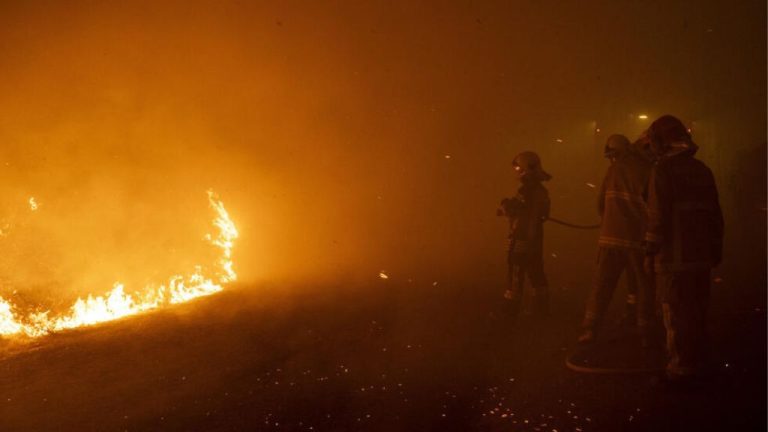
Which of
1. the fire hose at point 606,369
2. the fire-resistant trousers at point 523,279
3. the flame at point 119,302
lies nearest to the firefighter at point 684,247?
the fire hose at point 606,369

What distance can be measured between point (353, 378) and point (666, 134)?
334 cm

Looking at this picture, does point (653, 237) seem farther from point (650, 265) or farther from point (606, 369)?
point (606, 369)

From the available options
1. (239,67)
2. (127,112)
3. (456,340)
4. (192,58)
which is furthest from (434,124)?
(456,340)

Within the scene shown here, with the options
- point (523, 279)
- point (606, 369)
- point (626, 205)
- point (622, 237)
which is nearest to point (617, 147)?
point (626, 205)

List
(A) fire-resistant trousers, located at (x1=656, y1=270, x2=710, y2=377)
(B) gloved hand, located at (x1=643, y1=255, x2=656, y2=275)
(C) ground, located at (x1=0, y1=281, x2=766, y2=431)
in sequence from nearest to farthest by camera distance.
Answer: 1. (C) ground, located at (x1=0, y1=281, x2=766, y2=431)
2. (A) fire-resistant trousers, located at (x1=656, y1=270, x2=710, y2=377)
3. (B) gloved hand, located at (x1=643, y1=255, x2=656, y2=275)

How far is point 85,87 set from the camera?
9.97m

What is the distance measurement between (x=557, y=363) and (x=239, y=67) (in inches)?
429

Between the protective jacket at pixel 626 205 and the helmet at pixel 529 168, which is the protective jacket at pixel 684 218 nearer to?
the protective jacket at pixel 626 205

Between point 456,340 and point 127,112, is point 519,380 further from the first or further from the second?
point 127,112

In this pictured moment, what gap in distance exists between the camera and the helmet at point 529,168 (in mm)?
6055

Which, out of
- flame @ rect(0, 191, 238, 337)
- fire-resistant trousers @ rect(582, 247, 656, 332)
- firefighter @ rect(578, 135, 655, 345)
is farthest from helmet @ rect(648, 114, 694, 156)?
flame @ rect(0, 191, 238, 337)

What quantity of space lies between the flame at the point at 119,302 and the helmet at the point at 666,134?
6.26m

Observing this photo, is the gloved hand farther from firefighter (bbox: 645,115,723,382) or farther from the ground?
the ground

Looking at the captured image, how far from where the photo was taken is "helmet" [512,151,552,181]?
6.05 metres
